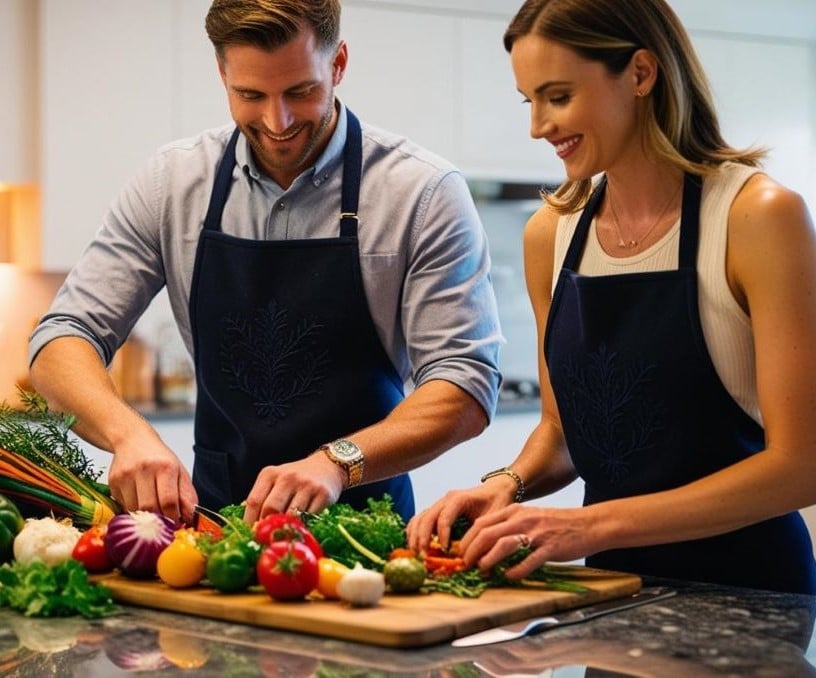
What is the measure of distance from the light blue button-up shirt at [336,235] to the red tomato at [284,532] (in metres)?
0.67

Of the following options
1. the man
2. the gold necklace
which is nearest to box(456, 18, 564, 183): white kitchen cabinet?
the man

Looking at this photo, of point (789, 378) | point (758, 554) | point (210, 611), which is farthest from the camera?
point (758, 554)

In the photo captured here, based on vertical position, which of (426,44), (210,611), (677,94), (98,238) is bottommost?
(210,611)

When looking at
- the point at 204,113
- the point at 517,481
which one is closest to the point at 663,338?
the point at 517,481

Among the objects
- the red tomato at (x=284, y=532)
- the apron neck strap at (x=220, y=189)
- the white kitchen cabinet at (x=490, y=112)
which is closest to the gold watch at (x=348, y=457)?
the red tomato at (x=284, y=532)

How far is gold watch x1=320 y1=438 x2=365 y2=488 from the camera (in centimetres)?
224

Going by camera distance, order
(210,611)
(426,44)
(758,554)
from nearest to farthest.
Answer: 1. (210,611)
2. (758,554)
3. (426,44)

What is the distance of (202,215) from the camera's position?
8.65ft

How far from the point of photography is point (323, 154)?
2590 millimetres

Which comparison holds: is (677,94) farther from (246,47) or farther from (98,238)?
(98,238)

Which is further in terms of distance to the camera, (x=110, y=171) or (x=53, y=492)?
(x=110, y=171)

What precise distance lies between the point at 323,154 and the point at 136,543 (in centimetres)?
96

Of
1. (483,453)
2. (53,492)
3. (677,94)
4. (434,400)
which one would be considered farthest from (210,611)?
(483,453)

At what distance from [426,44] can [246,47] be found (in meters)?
3.28
